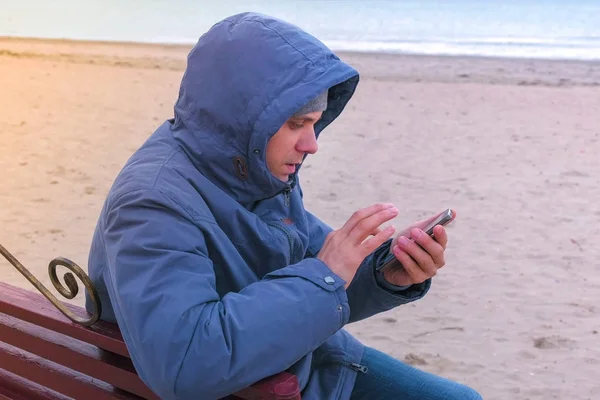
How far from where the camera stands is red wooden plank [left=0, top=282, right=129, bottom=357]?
1.68m

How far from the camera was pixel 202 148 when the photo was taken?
170 centimetres

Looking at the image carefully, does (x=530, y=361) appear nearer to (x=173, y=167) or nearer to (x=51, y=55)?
(x=173, y=167)

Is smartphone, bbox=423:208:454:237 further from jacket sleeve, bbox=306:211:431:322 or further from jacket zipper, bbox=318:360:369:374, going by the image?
jacket zipper, bbox=318:360:369:374

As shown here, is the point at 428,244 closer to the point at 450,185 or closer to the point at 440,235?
the point at 440,235

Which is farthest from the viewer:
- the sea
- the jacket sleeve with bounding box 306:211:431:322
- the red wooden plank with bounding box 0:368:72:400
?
the sea

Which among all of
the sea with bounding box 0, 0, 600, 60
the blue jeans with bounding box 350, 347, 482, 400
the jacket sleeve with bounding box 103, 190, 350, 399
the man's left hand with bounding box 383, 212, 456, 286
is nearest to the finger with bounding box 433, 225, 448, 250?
the man's left hand with bounding box 383, 212, 456, 286

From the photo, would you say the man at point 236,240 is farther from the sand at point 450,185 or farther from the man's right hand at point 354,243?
the sand at point 450,185

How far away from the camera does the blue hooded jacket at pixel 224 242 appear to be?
4.63ft

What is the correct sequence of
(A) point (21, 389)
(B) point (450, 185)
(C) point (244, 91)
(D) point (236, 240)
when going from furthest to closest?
(B) point (450, 185)
(A) point (21, 389)
(D) point (236, 240)
(C) point (244, 91)

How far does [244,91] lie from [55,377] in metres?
0.92

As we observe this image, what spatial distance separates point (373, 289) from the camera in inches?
82.0

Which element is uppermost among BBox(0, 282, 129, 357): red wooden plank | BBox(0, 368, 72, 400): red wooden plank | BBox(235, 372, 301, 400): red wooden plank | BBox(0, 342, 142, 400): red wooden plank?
BBox(235, 372, 301, 400): red wooden plank

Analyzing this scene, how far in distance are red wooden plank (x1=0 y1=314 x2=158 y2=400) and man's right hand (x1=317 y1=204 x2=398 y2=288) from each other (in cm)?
52

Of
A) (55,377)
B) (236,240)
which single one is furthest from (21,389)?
(236,240)
